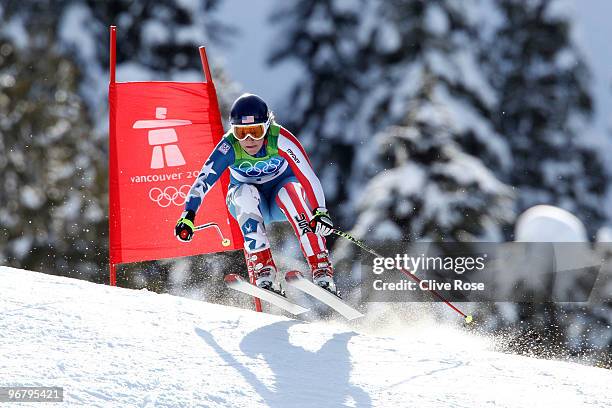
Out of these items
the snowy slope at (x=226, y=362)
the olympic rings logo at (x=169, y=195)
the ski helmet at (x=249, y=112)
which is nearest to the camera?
the snowy slope at (x=226, y=362)

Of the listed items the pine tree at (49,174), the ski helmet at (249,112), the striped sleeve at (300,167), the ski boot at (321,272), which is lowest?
the ski boot at (321,272)

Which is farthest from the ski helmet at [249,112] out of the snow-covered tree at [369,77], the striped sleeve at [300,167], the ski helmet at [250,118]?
the snow-covered tree at [369,77]

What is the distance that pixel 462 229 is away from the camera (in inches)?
562

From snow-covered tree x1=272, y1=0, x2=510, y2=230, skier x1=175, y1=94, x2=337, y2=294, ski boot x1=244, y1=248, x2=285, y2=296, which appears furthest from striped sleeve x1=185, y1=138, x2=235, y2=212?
snow-covered tree x1=272, y1=0, x2=510, y2=230

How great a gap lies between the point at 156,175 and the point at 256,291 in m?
1.48

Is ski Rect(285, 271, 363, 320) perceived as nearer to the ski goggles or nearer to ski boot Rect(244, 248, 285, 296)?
ski boot Rect(244, 248, 285, 296)

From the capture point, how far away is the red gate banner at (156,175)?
7.34 metres

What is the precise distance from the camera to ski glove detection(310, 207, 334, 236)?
6324 millimetres

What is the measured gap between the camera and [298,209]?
21.2ft

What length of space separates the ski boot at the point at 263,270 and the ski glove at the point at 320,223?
0.34 meters

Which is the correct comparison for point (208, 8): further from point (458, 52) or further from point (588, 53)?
point (588, 53)

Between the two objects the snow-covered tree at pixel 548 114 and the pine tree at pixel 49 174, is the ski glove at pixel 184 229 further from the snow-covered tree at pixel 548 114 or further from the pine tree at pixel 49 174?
the snow-covered tree at pixel 548 114

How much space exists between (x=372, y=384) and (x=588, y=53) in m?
13.4

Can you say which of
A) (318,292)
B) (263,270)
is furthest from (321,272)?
(263,270)
